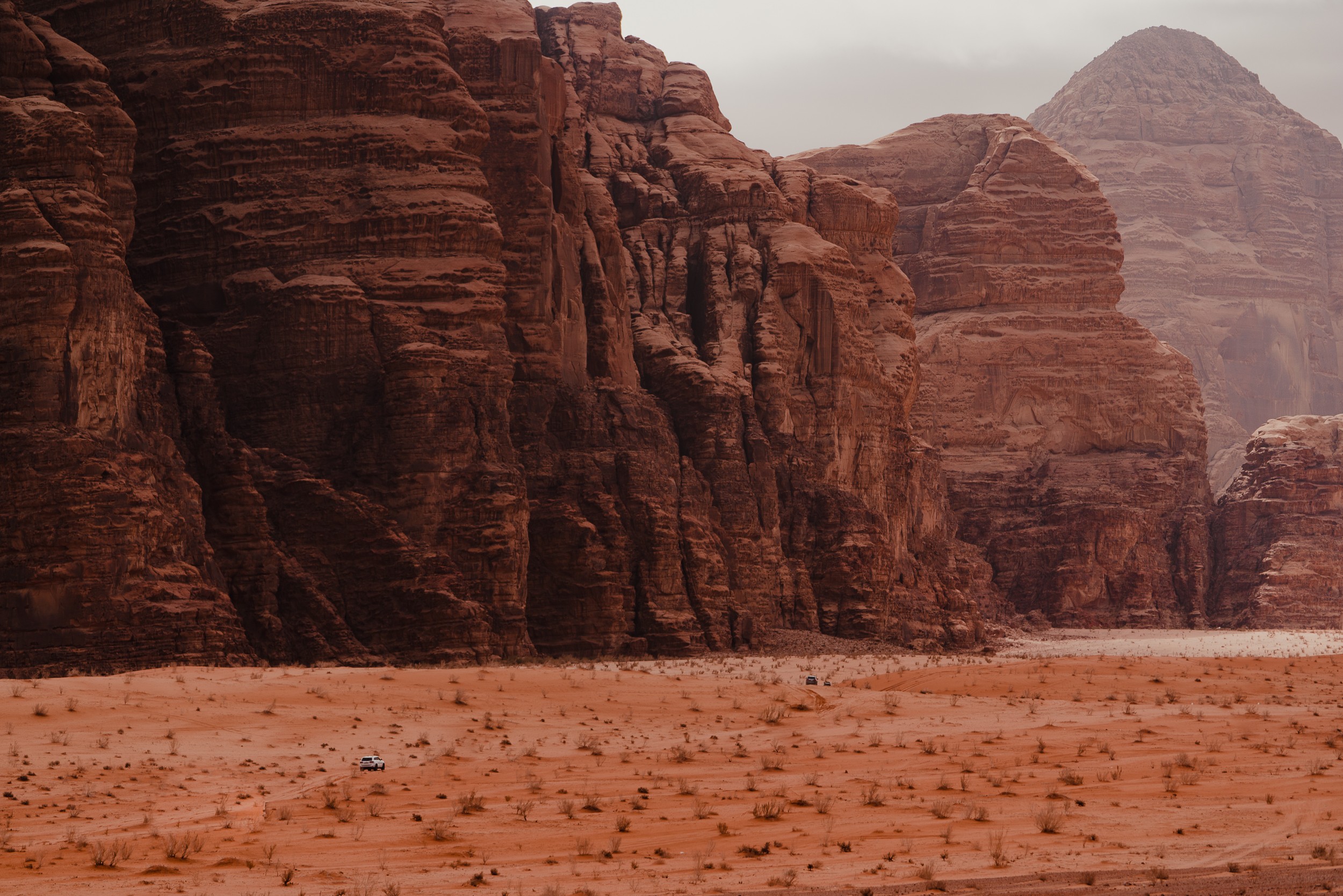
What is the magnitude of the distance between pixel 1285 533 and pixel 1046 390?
17.1m

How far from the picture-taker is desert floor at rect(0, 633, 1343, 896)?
23391 millimetres

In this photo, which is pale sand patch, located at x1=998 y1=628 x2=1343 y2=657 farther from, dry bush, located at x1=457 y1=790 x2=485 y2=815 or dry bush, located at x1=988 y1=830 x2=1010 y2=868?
dry bush, located at x1=988 y1=830 x2=1010 y2=868

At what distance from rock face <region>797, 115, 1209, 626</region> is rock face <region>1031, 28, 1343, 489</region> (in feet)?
165

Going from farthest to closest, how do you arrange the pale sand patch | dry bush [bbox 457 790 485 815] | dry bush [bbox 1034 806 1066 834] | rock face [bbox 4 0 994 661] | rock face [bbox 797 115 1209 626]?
1. rock face [bbox 797 115 1209 626]
2. the pale sand patch
3. rock face [bbox 4 0 994 661]
4. dry bush [bbox 457 790 485 815]
5. dry bush [bbox 1034 806 1066 834]

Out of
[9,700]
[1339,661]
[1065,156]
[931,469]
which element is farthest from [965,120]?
[9,700]

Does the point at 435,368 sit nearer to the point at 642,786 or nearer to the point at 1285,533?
the point at 642,786

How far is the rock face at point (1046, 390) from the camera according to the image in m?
112

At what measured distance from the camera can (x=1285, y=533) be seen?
115 m

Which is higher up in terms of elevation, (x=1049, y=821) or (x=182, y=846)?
(x=1049, y=821)

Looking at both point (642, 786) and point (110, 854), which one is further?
point (642, 786)

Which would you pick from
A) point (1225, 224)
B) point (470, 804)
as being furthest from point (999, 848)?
point (1225, 224)

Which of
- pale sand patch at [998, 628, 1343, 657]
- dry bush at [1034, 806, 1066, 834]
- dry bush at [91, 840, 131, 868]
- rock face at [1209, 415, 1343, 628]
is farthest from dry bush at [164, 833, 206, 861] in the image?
rock face at [1209, 415, 1343, 628]

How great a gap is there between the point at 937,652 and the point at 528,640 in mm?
22032

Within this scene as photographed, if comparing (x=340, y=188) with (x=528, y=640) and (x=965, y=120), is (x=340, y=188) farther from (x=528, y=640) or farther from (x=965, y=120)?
(x=965, y=120)
